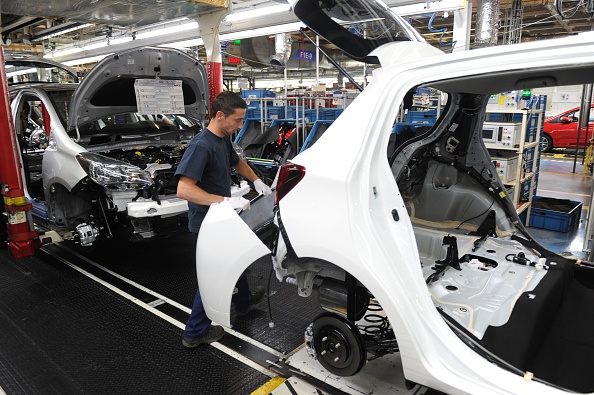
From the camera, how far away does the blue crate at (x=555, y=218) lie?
5.29 meters

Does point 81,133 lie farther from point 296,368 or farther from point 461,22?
point 461,22

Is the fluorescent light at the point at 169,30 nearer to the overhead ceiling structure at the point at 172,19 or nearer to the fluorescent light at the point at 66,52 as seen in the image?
the overhead ceiling structure at the point at 172,19

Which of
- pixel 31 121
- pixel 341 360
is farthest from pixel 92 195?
pixel 341 360

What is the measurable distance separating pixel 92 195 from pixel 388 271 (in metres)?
3.34

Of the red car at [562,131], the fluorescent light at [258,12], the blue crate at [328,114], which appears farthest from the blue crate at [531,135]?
the red car at [562,131]

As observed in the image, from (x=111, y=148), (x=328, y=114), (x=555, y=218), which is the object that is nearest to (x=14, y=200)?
(x=111, y=148)

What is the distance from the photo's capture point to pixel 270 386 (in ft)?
7.50

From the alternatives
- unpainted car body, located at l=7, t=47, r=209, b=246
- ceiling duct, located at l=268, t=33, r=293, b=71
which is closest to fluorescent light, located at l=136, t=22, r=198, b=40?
ceiling duct, located at l=268, t=33, r=293, b=71

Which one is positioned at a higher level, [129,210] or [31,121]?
[31,121]

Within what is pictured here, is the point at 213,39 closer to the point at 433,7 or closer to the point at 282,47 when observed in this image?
the point at 433,7

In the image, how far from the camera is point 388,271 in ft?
5.34

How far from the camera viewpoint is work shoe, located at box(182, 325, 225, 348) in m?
2.67

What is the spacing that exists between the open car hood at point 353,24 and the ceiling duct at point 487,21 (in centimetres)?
389

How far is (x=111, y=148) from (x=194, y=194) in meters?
2.23
